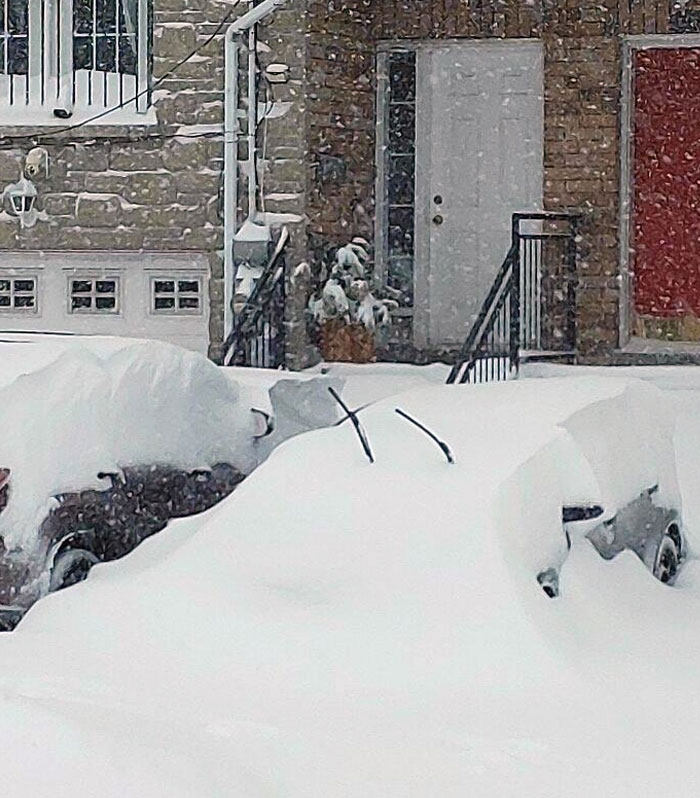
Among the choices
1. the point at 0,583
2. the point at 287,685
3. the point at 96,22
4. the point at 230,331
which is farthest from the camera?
the point at 96,22

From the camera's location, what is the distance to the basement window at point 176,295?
13094mm

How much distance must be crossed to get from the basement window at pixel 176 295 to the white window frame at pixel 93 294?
29cm

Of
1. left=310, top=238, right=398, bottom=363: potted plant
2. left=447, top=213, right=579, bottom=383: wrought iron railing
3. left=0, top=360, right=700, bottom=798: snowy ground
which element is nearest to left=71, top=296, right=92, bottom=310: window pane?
left=310, top=238, right=398, bottom=363: potted plant

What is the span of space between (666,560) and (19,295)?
24.7 ft

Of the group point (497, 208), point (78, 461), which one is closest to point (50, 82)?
point (497, 208)

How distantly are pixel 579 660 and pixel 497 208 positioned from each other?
8712 millimetres

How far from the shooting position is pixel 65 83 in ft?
43.1

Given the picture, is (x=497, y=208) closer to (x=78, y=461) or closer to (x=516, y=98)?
(x=516, y=98)

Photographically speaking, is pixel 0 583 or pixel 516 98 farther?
pixel 516 98

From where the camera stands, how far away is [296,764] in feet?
14.7

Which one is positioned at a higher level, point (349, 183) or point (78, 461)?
point (349, 183)

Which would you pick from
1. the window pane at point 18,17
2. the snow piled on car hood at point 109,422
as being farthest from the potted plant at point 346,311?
the snow piled on car hood at point 109,422

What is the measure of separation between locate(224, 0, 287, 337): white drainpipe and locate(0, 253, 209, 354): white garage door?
2.30 ft

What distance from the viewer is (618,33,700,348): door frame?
1283 centimetres
